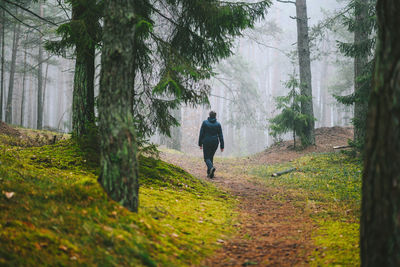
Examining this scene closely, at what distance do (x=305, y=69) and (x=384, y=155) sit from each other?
13.8 metres

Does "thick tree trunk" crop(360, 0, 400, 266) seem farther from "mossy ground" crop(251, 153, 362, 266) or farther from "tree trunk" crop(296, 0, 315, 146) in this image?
"tree trunk" crop(296, 0, 315, 146)

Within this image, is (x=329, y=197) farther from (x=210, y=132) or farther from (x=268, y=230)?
(x=210, y=132)

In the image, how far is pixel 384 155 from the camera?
2035 mm

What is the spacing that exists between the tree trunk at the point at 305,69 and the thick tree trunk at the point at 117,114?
12.6m

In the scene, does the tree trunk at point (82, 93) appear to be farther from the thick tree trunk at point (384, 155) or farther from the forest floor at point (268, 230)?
the thick tree trunk at point (384, 155)

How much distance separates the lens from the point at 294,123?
14055mm

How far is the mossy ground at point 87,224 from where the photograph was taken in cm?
222

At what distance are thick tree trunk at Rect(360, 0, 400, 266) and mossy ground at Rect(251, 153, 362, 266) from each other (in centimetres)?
92

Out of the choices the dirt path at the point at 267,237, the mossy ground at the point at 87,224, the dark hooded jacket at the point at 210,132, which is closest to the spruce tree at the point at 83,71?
the mossy ground at the point at 87,224

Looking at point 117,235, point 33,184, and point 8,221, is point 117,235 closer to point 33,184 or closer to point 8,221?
point 8,221

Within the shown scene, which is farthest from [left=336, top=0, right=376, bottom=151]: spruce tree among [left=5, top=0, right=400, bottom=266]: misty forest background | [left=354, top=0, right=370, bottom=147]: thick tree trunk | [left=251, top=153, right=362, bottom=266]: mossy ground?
[left=5, top=0, right=400, bottom=266]: misty forest background

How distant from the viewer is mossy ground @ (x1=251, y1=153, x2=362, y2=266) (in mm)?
3199

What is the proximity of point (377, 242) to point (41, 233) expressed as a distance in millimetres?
2730

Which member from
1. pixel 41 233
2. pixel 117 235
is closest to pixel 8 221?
pixel 41 233
